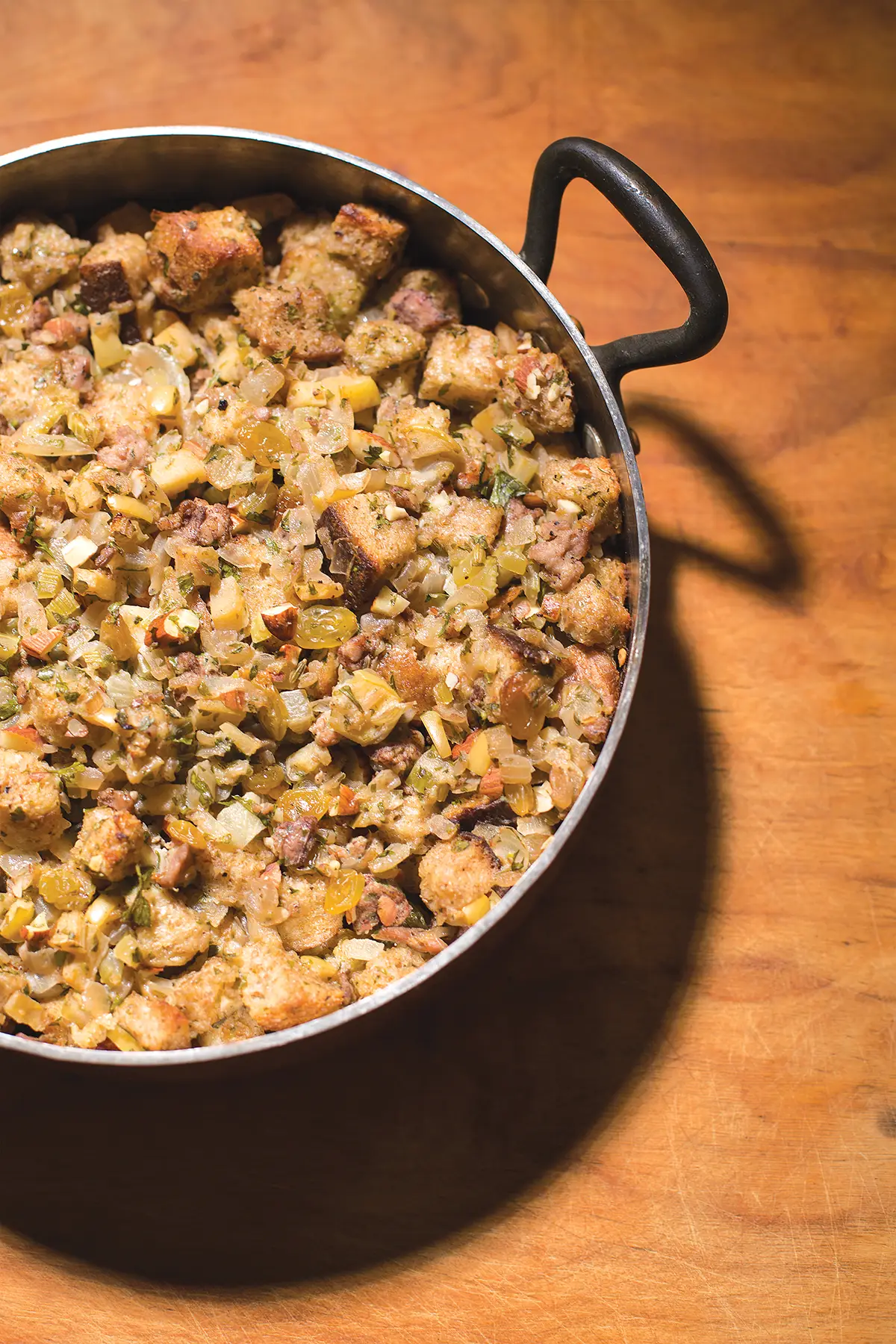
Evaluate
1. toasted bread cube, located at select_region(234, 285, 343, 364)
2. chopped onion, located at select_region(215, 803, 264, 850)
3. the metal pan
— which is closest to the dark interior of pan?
the metal pan

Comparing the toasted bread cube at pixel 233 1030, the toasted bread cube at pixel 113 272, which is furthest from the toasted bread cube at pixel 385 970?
the toasted bread cube at pixel 113 272

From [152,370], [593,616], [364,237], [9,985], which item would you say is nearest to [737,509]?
[593,616]

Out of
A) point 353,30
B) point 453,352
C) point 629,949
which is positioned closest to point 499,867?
point 629,949

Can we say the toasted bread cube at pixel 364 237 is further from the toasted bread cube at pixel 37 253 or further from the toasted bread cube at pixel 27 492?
the toasted bread cube at pixel 27 492

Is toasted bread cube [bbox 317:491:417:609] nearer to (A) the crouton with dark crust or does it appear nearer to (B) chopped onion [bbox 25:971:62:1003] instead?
(A) the crouton with dark crust

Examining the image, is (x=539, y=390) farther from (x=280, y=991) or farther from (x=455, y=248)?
(x=280, y=991)
